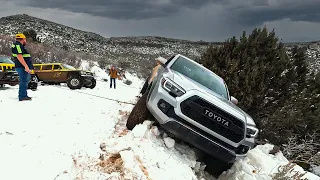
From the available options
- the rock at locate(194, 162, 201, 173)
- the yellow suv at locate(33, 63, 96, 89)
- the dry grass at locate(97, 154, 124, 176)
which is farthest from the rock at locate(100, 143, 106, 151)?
the yellow suv at locate(33, 63, 96, 89)

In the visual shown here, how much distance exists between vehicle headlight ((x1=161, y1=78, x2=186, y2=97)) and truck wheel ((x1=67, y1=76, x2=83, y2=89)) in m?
11.0

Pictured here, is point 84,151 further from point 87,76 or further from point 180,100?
point 87,76

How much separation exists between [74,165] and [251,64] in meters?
9.52

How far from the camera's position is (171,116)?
16.6ft

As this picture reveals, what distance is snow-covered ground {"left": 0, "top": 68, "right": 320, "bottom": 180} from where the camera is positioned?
4.12 meters

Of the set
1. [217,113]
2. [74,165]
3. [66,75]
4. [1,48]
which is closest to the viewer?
[74,165]

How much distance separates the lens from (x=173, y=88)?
5.25 metres

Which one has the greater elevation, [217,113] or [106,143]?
[217,113]

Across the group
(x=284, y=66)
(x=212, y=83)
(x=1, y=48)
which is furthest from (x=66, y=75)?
(x=1, y=48)

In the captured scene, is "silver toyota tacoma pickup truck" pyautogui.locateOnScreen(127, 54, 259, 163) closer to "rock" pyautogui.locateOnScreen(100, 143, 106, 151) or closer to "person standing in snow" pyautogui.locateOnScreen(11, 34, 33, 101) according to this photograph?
"rock" pyautogui.locateOnScreen(100, 143, 106, 151)

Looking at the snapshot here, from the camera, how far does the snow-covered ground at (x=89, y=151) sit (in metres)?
4.12

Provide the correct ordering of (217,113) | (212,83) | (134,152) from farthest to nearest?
1. (212,83)
2. (217,113)
3. (134,152)

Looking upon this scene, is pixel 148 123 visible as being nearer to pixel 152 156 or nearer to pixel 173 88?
pixel 173 88

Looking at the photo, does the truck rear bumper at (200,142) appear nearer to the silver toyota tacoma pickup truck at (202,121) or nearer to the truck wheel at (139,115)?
the silver toyota tacoma pickup truck at (202,121)
